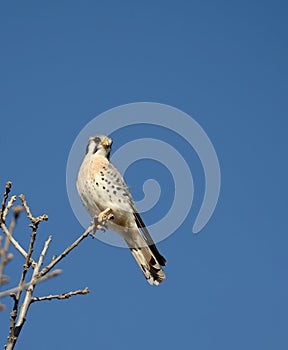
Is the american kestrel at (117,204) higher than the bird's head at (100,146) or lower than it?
lower

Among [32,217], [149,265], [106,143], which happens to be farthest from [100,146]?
[32,217]

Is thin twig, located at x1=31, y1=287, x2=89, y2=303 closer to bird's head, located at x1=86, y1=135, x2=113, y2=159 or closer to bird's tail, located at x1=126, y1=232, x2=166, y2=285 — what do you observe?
bird's tail, located at x1=126, y1=232, x2=166, y2=285

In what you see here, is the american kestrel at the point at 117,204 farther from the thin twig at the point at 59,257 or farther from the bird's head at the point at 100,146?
the thin twig at the point at 59,257

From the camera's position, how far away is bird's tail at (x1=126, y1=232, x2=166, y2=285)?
586cm

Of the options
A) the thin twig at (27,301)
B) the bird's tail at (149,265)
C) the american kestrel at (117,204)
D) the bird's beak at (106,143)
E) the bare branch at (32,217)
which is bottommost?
the thin twig at (27,301)

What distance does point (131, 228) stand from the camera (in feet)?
20.8

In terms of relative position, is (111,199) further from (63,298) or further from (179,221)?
(63,298)

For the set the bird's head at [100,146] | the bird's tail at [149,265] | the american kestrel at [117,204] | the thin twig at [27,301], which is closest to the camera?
the thin twig at [27,301]

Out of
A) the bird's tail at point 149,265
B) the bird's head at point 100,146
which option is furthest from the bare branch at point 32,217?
the bird's head at point 100,146

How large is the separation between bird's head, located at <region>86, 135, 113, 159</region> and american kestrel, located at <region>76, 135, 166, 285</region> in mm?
236

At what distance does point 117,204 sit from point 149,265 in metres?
0.78

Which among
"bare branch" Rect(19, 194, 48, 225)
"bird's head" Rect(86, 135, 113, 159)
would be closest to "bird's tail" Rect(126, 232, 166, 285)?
"bird's head" Rect(86, 135, 113, 159)

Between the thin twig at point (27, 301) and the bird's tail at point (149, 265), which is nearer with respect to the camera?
the thin twig at point (27, 301)

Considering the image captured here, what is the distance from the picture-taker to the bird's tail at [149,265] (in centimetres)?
586
